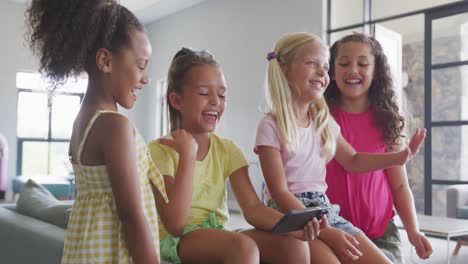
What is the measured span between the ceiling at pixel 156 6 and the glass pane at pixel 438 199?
5.22 metres

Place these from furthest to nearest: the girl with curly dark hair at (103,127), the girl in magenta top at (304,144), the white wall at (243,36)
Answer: the white wall at (243,36) < the girl in magenta top at (304,144) < the girl with curly dark hair at (103,127)

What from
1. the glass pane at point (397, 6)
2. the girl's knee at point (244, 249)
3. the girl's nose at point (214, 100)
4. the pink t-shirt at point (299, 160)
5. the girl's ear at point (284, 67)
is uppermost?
the glass pane at point (397, 6)

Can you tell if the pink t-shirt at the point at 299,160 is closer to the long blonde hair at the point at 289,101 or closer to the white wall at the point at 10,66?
the long blonde hair at the point at 289,101

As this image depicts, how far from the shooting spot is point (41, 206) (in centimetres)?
241

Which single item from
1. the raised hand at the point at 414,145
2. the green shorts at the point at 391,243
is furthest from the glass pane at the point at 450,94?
the raised hand at the point at 414,145

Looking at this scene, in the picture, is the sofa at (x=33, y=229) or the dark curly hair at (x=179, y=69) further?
the sofa at (x=33, y=229)

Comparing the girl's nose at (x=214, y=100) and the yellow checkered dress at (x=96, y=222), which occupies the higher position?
the girl's nose at (x=214, y=100)

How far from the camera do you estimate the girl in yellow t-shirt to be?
1.24 meters

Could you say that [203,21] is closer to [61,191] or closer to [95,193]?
[61,191]

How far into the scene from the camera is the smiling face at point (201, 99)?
4.87ft

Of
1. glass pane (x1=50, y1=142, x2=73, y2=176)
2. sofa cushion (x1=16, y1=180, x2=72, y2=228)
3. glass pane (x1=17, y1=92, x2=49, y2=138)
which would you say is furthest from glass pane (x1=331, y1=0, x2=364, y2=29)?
glass pane (x1=50, y1=142, x2=73, y2=176)

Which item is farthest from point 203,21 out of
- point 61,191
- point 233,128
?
point 61,191

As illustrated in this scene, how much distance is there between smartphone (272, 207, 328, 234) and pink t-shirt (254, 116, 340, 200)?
0.29 m

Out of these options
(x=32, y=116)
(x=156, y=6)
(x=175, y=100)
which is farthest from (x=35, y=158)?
(x=175, y=100)
